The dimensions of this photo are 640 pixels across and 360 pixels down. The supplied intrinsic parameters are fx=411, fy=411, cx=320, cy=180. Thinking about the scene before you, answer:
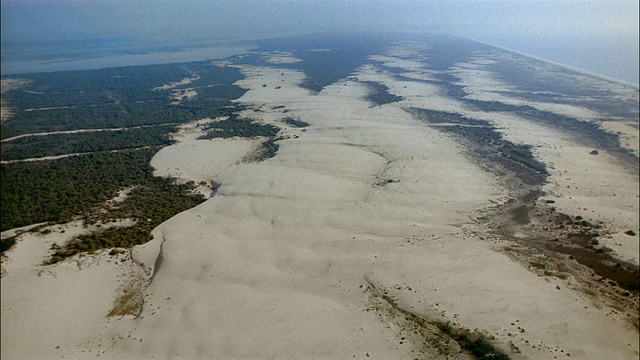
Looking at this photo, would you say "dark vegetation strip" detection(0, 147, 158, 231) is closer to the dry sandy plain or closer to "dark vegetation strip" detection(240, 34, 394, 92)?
the dry sandy plain

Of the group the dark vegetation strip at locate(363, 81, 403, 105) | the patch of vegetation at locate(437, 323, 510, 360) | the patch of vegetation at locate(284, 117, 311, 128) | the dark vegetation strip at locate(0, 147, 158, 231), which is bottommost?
the patch of vegetation at locate(437, 323, 510, 360)

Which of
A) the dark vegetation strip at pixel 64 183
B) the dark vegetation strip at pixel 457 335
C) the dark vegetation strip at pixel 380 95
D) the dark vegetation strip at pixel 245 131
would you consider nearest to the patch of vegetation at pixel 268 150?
the dark vegetation strip at pixel 245 131

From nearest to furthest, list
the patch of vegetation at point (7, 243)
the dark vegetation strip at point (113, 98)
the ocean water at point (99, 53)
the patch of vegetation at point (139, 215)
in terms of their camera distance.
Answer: the patch of vegetation at point (7, 243) < the patch of vegetation at point (139, 215) < the dark vegetation strip at point (113, 98) < the ocean water at point (99, 53)

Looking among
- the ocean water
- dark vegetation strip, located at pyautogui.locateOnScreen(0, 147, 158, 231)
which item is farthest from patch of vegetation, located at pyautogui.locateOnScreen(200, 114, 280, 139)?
the ocean water

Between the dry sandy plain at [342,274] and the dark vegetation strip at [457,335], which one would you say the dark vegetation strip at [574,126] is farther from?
the dark vegetation strip at [457,335]

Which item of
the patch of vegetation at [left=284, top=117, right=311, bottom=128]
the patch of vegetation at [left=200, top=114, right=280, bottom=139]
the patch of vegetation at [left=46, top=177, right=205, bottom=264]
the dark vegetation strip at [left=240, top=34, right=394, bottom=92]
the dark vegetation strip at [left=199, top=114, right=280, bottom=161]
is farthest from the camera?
the dark vegetation strip at [left=240, top=34, right=394, bottom=92]

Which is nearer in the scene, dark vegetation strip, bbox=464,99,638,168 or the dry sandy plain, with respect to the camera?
the dry sandy plain

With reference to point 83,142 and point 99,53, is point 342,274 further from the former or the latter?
point 99,53
